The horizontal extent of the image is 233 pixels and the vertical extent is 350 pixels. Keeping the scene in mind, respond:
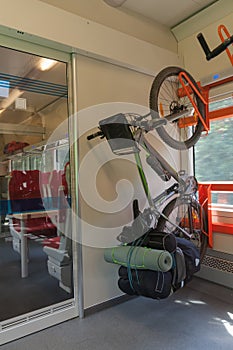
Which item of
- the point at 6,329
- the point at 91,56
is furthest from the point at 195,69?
the point at 6,329

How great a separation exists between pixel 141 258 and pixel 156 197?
2.18ft

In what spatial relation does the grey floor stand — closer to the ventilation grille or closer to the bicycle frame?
the ventilation grille

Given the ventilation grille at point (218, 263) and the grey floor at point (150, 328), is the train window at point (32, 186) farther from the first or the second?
the ventilation grille at point (218, 263)

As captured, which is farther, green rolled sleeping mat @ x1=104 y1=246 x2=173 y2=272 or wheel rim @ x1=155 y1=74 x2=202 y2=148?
wheel rim @ x1=155 y1=74 x2=202 y2=148

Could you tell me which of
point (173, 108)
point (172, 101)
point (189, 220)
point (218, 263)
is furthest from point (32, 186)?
point (218, 263)

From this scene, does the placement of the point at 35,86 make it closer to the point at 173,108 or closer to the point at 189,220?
the point at 173,108

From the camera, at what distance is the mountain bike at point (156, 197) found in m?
2.13

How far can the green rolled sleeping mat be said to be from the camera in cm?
190

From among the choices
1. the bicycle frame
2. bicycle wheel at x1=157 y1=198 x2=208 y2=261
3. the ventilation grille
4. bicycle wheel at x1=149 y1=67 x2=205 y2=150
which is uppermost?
bicycle wheel at x1=149 y1=67 x2=205 y2=150

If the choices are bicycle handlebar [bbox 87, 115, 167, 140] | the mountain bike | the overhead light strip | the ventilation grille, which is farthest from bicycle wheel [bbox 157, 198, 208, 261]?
the overhead light strip

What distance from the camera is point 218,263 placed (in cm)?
287

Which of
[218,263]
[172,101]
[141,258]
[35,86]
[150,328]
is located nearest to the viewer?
[141,258]

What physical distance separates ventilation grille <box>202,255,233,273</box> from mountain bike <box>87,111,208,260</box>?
0.27 m

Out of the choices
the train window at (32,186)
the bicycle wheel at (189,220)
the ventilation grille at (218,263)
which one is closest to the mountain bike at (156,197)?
the bicycle wheel at (189,220)
